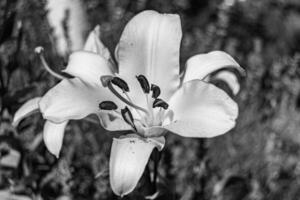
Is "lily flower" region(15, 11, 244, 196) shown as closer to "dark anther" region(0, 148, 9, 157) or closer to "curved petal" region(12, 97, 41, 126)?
"curved petal" region(12, 97, 41, 126)

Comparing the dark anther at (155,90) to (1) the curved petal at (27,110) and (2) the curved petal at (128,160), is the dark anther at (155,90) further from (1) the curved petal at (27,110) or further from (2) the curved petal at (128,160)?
(1) the curved petal at (27,110)

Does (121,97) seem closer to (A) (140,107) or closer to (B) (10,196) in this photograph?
(A) (140,107)

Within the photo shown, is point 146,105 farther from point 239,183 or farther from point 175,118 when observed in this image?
point 239,183

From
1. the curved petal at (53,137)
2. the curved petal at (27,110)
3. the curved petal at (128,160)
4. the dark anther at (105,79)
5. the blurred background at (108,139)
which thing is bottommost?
the blurred background at (108,139)

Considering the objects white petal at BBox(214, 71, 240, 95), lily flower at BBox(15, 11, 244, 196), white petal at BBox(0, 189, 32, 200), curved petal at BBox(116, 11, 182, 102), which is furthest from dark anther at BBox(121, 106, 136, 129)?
white petal at BBox(0, 189, 32, 200)

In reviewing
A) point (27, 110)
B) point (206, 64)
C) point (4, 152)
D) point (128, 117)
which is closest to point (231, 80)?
point (206, 64)

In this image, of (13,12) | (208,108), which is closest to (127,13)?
(13,12)

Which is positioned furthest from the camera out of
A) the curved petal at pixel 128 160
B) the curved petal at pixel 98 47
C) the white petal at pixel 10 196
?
the white petal at pixel 10 196

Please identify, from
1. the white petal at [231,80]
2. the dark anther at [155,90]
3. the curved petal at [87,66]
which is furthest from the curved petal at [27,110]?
the white petal at [231,80]
